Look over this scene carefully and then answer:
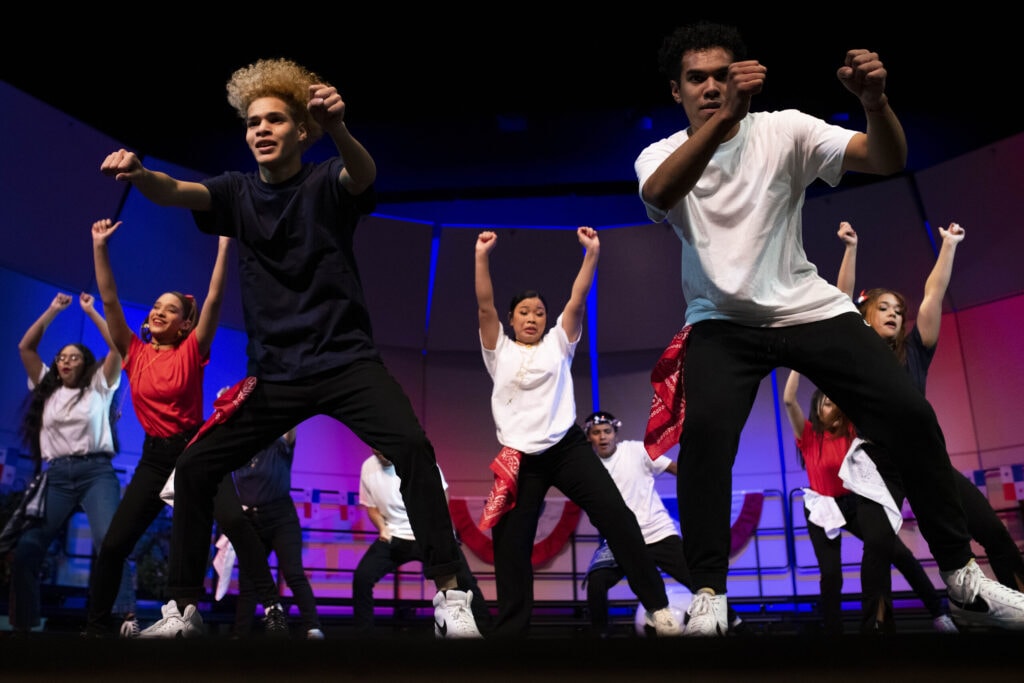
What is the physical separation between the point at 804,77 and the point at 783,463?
364 cm

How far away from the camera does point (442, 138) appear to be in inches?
291

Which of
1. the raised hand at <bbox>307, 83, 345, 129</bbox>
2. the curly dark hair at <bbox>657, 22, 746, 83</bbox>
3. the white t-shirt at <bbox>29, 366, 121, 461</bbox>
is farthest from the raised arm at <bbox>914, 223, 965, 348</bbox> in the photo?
the white t-shirt at <bbox>29, 366, 121, 461</bbox>

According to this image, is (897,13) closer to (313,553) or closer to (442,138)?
(442,138)

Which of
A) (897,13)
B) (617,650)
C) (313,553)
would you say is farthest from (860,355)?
(313,553)

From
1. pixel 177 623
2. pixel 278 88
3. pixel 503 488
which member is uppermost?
pixel 278 88

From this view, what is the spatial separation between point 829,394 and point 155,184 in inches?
68.1

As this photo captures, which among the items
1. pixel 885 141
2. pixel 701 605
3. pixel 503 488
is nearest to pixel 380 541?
pixel 503 488

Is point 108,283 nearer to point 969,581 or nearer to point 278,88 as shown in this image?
point 278,88

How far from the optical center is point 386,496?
5098 millimetres

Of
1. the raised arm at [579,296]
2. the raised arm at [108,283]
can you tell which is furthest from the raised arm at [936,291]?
the raised arm at [108,283]

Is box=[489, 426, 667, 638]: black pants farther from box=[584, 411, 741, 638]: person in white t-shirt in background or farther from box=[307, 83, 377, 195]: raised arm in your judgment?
box=[307, 83, 377, 195]: raised arm

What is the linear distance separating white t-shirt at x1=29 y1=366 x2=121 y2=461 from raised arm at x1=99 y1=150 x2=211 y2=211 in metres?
2.31

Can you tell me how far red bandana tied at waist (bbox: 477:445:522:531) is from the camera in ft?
10.6

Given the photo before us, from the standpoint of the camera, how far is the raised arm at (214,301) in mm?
2893
